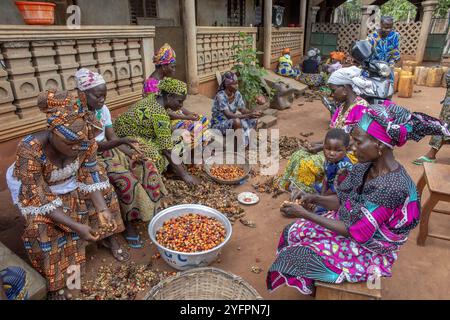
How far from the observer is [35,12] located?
3.42m

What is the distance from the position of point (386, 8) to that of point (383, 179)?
28470mm

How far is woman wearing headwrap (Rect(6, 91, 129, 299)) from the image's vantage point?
2031 millimetres

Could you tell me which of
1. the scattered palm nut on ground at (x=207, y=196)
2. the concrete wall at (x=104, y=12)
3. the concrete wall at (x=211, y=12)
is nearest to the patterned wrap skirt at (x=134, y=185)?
the scattered palm nut on ground at (x=207, y=196)

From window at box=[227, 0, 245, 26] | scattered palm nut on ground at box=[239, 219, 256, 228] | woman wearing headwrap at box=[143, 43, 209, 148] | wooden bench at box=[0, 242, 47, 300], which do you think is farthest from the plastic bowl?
window at box=[227, 0, 245, 26]

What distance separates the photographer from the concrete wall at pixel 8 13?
13.4 feet

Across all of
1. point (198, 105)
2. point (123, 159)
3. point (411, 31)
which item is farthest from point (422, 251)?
point (411, 31)

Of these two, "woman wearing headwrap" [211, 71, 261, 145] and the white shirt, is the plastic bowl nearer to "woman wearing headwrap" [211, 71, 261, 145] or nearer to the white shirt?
the white shirt

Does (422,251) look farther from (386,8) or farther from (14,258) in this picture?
(386,8)

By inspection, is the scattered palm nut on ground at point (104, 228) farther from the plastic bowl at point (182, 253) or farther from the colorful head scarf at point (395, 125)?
the colorful head scarf at point (395, 125)

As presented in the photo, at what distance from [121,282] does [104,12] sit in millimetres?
4843

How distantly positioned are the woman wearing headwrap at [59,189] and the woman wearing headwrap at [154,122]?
0.82 metres

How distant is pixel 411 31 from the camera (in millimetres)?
12688

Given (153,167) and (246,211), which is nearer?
(153,167)
